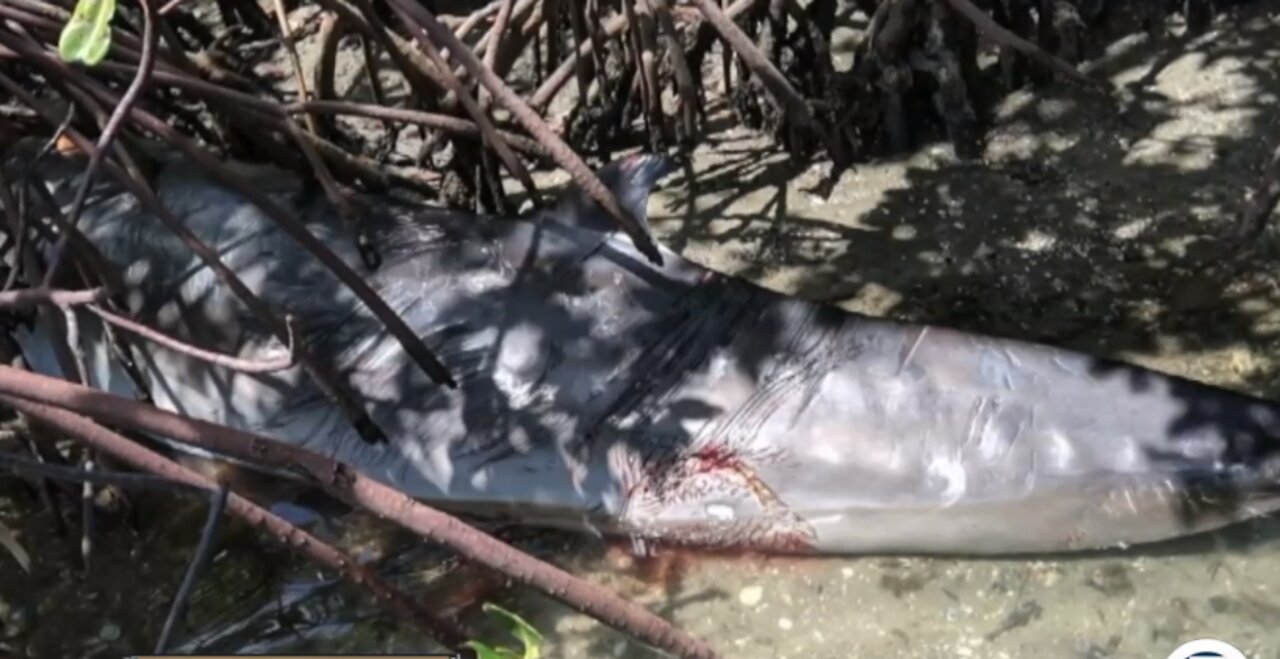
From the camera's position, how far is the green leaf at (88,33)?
2143mm

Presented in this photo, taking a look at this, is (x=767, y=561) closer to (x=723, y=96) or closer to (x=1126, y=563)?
(x=1126, y=563)

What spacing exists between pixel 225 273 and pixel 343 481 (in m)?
1.54

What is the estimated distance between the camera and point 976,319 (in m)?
4.34

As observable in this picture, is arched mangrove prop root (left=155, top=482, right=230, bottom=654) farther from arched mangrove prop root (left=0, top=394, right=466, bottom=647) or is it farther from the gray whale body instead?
the gray whale body

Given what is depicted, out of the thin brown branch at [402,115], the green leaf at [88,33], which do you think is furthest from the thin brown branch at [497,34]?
the green leaf at [88,33]

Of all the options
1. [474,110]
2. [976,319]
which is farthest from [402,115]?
[976,319]

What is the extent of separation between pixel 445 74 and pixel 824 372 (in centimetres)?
106

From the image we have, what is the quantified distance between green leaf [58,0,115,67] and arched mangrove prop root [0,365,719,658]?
40 cm

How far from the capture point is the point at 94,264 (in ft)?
13.0

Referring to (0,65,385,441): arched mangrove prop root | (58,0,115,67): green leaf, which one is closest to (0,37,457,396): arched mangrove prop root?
(0,65,385,441): arched mangrove prop root

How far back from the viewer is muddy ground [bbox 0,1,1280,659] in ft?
11.5

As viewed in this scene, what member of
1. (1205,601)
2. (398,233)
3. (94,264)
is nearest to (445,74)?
(398,233)

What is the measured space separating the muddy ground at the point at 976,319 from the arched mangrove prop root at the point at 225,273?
26cm

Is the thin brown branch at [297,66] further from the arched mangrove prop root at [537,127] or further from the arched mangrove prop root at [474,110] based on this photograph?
the arched mangrove prop root at [537,127]
